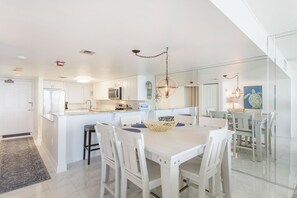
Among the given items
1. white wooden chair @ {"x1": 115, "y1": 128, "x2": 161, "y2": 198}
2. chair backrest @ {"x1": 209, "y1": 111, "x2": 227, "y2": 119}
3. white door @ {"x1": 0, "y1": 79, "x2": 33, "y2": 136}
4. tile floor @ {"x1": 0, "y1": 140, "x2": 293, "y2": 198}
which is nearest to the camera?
white wooden chair @ {"x1": 115, "y1": 128, "x2": 161, "y2": 198}

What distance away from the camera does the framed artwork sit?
345 centimetres

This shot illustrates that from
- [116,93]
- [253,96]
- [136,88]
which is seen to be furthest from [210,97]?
[116,93]

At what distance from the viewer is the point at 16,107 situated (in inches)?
217

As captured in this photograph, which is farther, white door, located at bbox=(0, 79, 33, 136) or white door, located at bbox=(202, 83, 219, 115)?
white door, located at bbox=(0, 79, 33, 136)

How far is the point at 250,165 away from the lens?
2.99 meters

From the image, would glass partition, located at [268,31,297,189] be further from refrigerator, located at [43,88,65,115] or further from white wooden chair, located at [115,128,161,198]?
refrigerator, located at [43,88,65,115]

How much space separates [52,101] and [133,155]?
16.2 feet

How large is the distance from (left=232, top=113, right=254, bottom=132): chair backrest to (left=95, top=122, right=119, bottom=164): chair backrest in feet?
9.12

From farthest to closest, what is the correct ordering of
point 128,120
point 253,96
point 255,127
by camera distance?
1. point 253,96
2. point 255,127
3. point 128,120

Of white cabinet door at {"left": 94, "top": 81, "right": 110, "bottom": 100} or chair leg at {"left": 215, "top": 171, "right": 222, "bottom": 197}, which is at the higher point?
white cabinet door at {"left": 94, "top": 81, "right": 110, "bottom": 100}

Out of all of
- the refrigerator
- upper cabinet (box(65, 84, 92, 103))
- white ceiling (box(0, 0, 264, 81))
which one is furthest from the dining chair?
upper cabinet (box(65, 84, 92, 103))

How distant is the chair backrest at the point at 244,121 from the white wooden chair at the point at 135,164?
98.9 inches

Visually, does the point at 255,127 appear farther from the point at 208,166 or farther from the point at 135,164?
the point at 135,164

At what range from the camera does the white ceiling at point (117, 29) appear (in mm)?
1352
